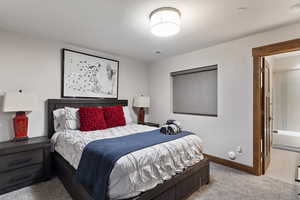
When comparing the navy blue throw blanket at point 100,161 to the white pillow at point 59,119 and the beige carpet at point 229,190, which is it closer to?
the beige carpet at point 229,190

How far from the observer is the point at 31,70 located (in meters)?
2.75

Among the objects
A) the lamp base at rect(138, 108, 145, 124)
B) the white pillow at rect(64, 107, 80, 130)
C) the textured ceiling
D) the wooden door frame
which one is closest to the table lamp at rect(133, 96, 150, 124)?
the lamp base at rect(138, 108, 145, 124)

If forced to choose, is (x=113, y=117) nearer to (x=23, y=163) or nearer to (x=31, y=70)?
(x=23, y=163)

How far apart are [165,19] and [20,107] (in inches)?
96.7

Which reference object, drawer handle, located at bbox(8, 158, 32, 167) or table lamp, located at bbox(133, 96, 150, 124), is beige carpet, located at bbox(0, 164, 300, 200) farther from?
table lamp, located at bbox(133, 96, 150, 124)

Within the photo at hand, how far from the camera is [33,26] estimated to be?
7.87 feet

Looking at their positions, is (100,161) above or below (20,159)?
above

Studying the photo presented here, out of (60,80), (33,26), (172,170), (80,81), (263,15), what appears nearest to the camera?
(172,170)

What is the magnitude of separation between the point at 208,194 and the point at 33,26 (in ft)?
11.4

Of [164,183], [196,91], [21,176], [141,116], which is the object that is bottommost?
[21,176]

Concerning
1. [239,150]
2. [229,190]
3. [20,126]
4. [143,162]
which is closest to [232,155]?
[239,150]

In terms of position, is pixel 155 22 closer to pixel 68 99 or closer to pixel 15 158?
pixel 68 99

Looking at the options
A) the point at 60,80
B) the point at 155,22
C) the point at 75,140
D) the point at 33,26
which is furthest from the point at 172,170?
the point at 33,26

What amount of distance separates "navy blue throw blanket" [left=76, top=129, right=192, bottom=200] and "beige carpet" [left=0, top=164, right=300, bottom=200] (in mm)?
654
